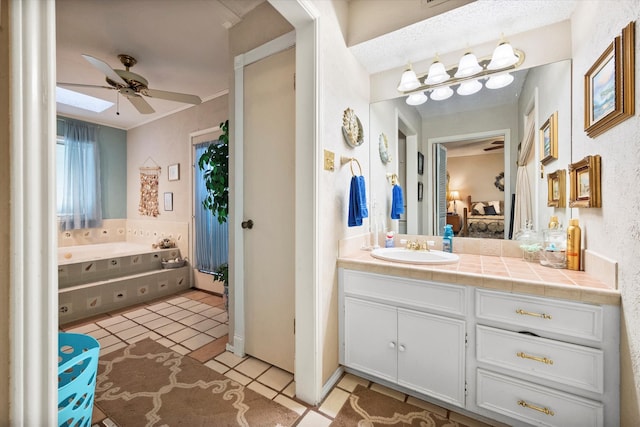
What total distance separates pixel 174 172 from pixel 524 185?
4.03 m

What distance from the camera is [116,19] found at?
203 centimetres

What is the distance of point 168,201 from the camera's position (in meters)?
3.95

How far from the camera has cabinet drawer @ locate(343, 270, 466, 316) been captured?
1.39m

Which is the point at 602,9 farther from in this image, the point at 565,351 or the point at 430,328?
the point at 430,328

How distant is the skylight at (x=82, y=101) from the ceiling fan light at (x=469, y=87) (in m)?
4.13

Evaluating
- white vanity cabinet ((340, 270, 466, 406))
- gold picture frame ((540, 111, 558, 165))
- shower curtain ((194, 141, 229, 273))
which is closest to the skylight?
shower curtain ((194, 141, 229, 273))

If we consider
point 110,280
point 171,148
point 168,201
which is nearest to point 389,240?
point 110,280

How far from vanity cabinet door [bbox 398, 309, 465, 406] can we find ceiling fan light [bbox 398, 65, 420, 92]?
1564 mm

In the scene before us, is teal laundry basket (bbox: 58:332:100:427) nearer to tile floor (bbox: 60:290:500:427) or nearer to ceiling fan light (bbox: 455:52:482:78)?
tile floor (bbox: 60:290:500:427)

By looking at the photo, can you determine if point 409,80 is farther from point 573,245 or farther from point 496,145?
point 573,245

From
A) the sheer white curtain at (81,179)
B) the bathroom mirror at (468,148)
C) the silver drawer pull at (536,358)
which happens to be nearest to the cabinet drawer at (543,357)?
the silver drawer pull at (536,358)

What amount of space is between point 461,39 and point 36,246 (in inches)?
89.2

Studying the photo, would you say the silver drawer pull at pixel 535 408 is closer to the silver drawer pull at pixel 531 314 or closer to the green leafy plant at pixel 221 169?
the silver drawer pull at pixel 531 314

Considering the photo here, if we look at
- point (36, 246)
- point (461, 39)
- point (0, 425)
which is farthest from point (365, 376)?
point (461, 39)
